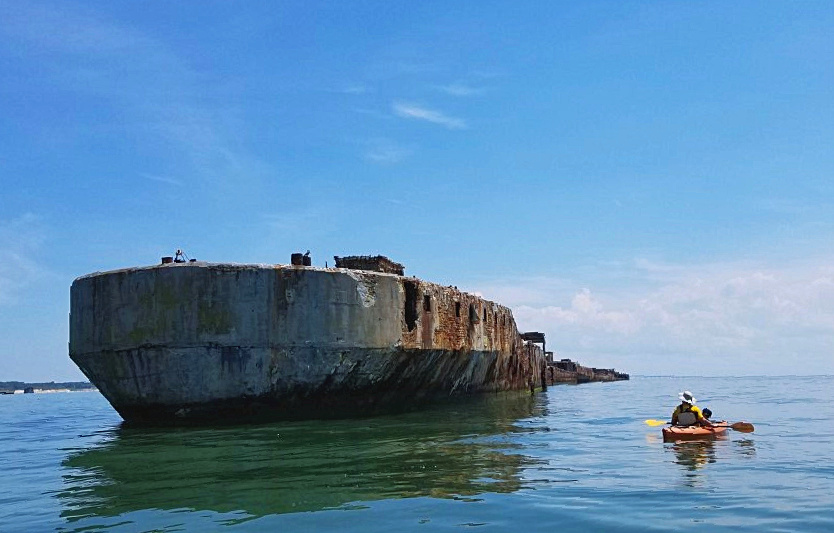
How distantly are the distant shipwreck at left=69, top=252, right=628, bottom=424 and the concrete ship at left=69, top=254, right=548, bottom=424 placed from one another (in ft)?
0.06

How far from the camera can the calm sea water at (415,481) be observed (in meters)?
6.37

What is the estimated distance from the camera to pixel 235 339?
13938 mm

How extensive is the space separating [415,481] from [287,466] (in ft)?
6.40

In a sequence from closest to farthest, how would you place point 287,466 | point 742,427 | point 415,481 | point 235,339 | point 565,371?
point 415,481
point 287,466
point 742,427
point 235,339
point 565,371

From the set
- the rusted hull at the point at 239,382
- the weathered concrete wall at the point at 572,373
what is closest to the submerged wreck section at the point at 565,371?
the weathered concrete wall at the point at 572,373

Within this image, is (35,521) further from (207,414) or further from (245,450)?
(207,414)

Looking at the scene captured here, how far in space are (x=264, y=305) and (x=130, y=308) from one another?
8.35 feet

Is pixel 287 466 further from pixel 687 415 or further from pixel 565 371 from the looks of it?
pixel 565 371

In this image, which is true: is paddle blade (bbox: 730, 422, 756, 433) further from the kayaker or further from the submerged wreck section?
the submerged wreck section

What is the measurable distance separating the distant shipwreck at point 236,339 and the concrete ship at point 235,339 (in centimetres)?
2

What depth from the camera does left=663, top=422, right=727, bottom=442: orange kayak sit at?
12.2 m

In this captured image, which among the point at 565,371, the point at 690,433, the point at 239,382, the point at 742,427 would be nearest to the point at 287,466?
the point at 239,382

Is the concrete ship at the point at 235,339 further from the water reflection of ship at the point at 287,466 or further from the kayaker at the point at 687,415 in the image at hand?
the kayaker at the point at 687,415

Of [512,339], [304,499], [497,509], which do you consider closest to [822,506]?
[497,509]
